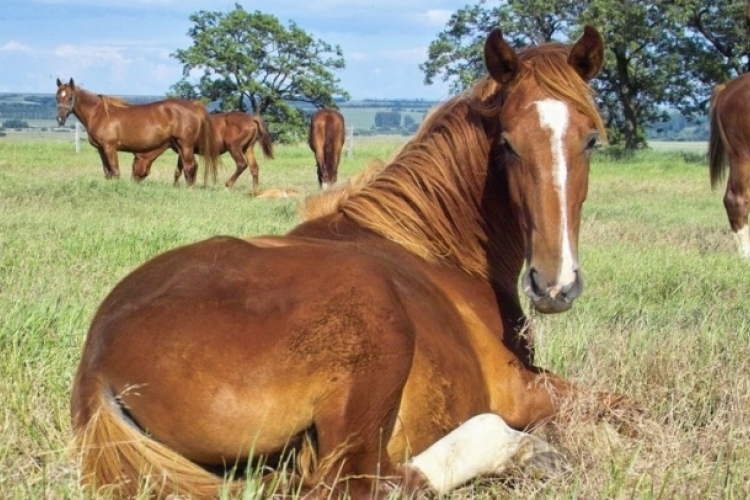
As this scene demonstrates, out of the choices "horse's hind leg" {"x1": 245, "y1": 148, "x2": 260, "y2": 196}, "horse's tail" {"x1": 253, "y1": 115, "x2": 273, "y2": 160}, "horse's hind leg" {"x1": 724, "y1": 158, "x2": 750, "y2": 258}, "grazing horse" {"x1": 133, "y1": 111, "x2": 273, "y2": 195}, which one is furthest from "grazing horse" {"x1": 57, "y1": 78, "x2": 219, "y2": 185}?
"horse's hind leg" {"x1": 724, "y1": 158, "x2": 750, "y2": 258}

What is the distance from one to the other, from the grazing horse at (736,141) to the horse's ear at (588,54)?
286 inches

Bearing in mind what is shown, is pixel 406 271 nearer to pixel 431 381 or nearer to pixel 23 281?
pixel 431 381

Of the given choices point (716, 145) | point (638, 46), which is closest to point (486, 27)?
point (638, 46)

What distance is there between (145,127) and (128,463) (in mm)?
20675

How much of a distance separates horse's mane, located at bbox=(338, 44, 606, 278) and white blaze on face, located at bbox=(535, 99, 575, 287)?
0.42m

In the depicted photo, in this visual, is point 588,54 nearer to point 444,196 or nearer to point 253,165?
point 444,196

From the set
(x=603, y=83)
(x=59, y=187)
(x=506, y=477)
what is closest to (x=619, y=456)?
(x=506, y=477)

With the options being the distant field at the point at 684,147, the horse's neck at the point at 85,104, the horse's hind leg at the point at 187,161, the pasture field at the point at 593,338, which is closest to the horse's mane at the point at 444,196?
the pasture field at the point at 593,338

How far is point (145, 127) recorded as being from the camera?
73.8 ft

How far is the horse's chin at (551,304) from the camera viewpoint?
3.26 meters

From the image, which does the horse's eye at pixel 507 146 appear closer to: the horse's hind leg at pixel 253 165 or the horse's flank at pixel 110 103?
the horse's hind leg at pixel 253 165

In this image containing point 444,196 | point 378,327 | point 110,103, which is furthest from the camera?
point 110,103

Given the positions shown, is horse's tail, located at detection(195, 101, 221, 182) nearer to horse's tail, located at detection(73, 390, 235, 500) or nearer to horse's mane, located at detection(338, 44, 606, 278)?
horse's mane, located at detection(338, 44, 606, 278)

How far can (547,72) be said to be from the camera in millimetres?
3631
